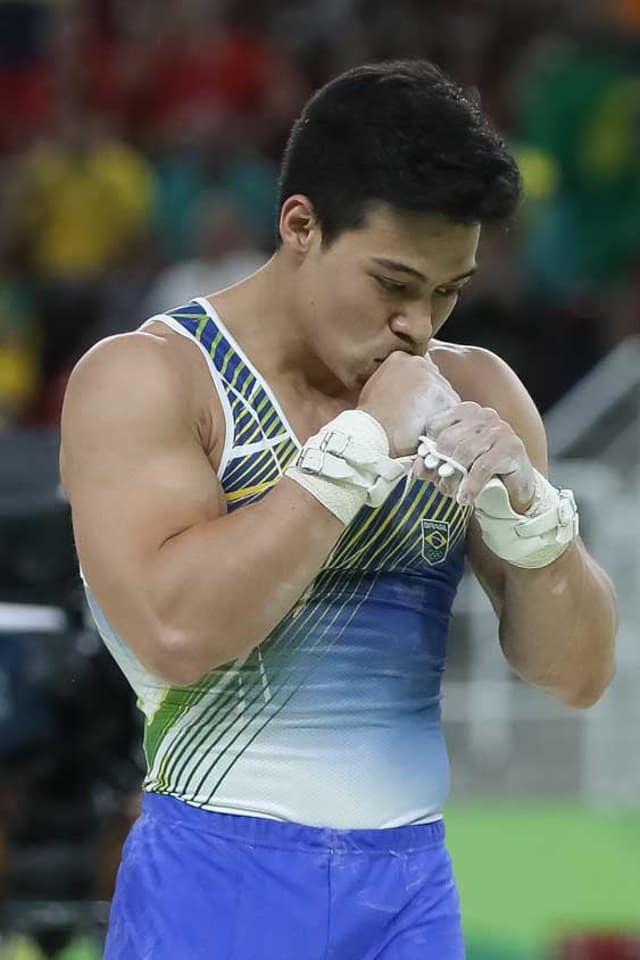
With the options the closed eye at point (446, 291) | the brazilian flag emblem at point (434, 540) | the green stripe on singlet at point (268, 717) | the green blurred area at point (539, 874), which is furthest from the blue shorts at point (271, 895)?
the green blurred area at point (539, 874)

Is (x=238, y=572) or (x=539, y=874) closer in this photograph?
(x=238, y=572)

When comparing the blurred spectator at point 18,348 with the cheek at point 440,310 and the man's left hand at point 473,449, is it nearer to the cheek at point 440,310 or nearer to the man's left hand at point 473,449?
the cheek at point 440,310

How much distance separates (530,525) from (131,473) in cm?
61

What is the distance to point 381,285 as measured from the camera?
3088 mm

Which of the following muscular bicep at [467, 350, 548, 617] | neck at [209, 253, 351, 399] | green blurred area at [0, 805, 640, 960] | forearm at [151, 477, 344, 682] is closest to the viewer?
forearm at [151, 477, 344, 682]

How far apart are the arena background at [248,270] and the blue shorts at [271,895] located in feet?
6.73

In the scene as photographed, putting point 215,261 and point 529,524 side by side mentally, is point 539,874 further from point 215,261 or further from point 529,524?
point 529,524

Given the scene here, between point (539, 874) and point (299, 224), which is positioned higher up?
point (299, 224)

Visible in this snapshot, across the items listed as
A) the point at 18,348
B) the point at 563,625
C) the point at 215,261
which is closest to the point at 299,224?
the point at 563,625

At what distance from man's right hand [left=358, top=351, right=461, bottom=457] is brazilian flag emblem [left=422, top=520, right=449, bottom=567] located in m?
0.26

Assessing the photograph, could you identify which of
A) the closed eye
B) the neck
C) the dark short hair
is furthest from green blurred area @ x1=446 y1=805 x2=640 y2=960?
the dark short hair

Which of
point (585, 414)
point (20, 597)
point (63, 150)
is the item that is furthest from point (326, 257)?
point (63, 150)

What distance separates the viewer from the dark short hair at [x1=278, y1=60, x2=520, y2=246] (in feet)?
9.95

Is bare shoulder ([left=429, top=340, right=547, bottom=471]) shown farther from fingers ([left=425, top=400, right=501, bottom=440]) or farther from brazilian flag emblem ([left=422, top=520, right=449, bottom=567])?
fingers ([left=425, top=400, right=501, bottom=440])
